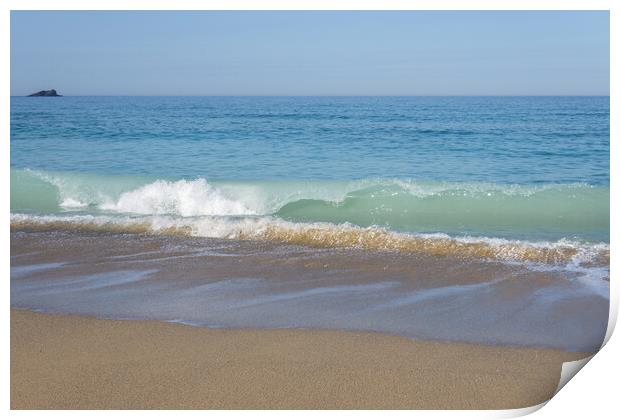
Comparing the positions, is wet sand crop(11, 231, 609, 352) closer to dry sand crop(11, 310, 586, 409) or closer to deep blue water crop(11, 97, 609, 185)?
dry sand crop(11, 310, 586, 409)

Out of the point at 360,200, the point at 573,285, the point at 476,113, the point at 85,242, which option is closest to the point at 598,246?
the point at 573,285

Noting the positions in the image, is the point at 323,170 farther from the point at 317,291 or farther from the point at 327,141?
the point at 317,291

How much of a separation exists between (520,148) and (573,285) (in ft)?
25.7

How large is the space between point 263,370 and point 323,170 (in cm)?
685

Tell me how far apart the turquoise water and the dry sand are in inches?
93.2

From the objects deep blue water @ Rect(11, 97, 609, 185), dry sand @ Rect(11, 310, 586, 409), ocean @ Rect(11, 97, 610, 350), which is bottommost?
dry sand @ Rect(11, 310, 586, 409)

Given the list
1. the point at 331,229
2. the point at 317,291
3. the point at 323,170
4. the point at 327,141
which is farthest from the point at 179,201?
the point at 327,141

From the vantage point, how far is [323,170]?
31.6ft

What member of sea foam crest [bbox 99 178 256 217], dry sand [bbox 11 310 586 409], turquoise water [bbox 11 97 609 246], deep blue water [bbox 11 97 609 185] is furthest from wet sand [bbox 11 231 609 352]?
deep blue water [bbox 11 97 609 185]

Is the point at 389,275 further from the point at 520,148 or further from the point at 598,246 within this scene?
the point at 520,148

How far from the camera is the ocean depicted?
3762 mm

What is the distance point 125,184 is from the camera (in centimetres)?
851

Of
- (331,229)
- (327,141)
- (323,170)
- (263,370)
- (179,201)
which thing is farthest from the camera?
(327,141)

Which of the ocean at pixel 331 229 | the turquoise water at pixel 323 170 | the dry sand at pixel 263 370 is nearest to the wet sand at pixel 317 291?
the ocean at pixel 331 229
